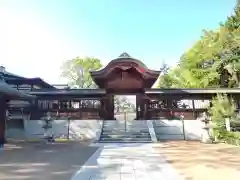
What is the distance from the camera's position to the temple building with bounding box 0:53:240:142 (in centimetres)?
1870

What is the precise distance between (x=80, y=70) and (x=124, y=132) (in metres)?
29.0

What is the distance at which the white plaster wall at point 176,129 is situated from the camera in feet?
59.7

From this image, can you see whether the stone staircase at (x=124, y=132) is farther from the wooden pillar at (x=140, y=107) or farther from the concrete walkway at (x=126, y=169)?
the concrete walkway at (x=126, y=169)

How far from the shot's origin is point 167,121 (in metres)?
18.7

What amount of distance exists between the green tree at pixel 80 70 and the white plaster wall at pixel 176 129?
2477cm

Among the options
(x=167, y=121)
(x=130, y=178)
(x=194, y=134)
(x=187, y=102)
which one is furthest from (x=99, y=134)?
(x=130, y=178)

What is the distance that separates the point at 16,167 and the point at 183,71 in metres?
26.2

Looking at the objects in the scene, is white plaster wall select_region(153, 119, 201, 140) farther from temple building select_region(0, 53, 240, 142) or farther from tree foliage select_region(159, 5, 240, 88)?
tree foliage select_region(159, 5, 240, 88)

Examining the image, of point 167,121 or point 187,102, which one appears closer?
point 167,121

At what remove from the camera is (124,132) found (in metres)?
16.8

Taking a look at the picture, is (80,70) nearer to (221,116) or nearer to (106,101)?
(106,101)

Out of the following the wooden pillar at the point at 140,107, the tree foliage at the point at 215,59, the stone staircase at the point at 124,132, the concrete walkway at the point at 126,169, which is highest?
the tree foliage at the point at 215,59

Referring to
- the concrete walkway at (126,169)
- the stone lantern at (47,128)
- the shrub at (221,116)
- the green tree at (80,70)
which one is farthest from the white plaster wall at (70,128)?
the green tree at (80,70)

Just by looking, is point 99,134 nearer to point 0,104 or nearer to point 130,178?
point 0,104
